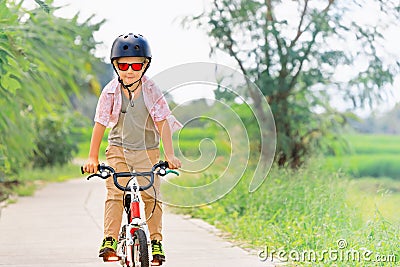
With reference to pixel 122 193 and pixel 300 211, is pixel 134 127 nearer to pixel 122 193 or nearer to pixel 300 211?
pixel 122 193

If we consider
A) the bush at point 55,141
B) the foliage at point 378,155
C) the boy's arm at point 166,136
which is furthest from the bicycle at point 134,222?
the foliage at point 378,155

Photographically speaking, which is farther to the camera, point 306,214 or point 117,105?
point 306,214

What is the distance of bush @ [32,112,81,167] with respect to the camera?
754 inches

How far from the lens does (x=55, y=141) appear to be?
1972 centimetres

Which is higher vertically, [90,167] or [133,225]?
[90,167]

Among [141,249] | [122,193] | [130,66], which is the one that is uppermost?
[130,66]

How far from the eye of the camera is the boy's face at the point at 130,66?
5824 mm

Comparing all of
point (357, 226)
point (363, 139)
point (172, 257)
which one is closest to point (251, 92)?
point (357, 226)

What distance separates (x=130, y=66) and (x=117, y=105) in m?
0.28

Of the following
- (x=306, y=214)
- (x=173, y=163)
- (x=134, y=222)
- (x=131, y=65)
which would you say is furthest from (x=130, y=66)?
(x=306, y=214)

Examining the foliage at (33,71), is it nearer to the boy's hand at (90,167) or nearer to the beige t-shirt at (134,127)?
the beige t-shirt at (134,127)

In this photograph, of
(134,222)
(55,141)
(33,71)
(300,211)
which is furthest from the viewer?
(55,141)

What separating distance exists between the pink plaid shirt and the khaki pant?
0.77ft

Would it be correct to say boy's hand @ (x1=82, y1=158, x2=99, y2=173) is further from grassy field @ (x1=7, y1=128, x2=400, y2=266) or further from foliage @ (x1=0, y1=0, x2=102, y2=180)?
foliage @ (x1=0, y1=0, x2=102, y2=180)
